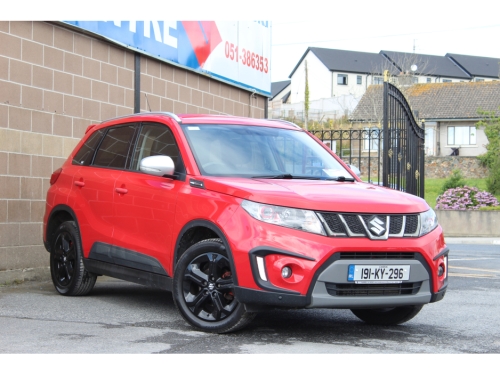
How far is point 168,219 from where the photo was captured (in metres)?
6.94

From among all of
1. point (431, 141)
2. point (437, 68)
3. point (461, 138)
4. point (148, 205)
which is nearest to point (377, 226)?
point (148, 205)

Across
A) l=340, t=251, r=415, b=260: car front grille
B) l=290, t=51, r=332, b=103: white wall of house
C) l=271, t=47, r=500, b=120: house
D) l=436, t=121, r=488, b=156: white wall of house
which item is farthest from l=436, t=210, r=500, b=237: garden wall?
l=290, t=51, r=332, b=103: white wall of house

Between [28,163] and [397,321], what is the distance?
16.9ft

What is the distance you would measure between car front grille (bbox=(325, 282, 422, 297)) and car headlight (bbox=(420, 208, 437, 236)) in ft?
1.41

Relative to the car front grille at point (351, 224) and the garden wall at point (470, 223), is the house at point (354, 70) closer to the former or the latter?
the garden wall at point (470, 223)

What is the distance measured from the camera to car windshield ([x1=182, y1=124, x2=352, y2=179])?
704 centimetres

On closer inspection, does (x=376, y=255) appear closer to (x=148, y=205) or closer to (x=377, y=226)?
(x=377, y=226)

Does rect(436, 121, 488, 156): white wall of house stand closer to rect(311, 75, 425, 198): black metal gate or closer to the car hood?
rect(311, 75, 425, 198): black metal gate

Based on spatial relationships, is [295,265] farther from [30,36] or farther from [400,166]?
[400,166]

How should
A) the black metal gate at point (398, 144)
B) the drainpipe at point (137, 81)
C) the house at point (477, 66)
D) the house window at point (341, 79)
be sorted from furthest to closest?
the house at point (477, 66)
the house window at point (341, 79)
the black metal gate at point (398, 144)
the drainpipe at point (137, 81)

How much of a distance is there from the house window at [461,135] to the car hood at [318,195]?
55608mm

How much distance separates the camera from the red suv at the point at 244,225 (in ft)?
19.6

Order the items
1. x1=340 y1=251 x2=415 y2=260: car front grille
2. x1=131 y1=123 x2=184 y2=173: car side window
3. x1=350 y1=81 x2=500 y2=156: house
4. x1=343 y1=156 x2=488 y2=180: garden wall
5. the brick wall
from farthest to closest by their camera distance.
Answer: x1=350 y1=81 x2=500 y2=156: house → x1=343 y1=156 x2=488 y2=180: garden wall → the brick wall → x1=131 y1=123 x2=184 y2=173: car side window → x1=340 y1=251 x2=415 y2=260: car front grille

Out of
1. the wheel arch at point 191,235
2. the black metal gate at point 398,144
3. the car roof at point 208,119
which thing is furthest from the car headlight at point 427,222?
the black metal gate at point 398,144
